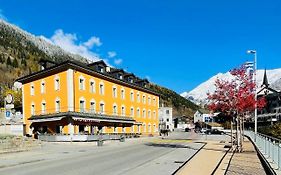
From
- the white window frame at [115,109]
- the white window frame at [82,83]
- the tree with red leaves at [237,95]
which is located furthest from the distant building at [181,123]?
the tree with red leaves at [237,95]

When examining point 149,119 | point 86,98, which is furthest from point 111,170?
point 149,119

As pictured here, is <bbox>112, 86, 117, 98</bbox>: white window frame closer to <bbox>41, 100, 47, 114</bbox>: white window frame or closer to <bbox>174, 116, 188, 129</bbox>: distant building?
<bbox>41, 100, 47, 114</bbox>: white window frame

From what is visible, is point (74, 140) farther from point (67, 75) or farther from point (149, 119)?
point (149, 119)

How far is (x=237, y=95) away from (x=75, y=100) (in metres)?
23.3

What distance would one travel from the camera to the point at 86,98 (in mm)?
43219

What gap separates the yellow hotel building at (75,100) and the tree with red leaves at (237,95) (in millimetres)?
19750

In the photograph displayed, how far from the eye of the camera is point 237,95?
23109 mm

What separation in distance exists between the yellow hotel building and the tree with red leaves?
19750 mm

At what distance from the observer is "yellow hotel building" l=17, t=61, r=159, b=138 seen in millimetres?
40062

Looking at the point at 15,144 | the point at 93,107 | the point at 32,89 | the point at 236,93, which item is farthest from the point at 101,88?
the point at 236,93

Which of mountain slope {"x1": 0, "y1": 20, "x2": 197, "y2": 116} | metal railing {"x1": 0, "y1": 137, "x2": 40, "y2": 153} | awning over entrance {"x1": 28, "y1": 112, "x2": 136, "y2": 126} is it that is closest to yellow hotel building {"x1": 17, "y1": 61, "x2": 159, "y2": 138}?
awning over entrance {"x1": 28, "y1": 112, "x2": 136, "y2": 126}

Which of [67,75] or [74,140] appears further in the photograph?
[67,75]

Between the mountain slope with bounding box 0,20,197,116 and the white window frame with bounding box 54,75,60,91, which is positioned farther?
the mountain slope with bounding box 0,20,197,116

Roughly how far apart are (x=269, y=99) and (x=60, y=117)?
268 ft
